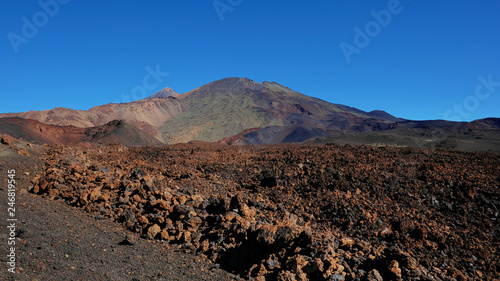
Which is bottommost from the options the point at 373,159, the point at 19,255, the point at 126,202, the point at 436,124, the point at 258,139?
the point at 19,255

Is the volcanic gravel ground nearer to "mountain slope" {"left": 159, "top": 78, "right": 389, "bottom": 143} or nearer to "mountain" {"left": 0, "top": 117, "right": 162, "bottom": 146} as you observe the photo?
"mountain" {"left": 0, "top": 117, "right": 162, "bottom": 146}

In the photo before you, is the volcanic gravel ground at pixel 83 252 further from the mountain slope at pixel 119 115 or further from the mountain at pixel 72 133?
the mountain slope at pixel 119 115

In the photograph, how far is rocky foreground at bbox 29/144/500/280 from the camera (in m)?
5.58

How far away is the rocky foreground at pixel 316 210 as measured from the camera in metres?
A: 5.58

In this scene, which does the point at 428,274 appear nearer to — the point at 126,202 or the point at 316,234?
the point at 316,234

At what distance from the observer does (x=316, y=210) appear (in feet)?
25.3

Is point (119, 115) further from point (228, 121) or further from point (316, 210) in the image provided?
point (316, 210)

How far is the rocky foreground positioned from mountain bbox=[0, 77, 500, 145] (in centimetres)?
2693

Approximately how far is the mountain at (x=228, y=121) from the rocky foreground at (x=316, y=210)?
2693 centimetres

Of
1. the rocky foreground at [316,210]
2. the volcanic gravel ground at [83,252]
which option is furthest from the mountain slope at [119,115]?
the volcanic gravel ground at [83,252]

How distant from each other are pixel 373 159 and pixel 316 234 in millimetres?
5996

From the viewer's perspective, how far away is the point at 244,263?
5.91m

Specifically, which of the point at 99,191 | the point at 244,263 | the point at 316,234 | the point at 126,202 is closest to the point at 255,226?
the point at 244,263

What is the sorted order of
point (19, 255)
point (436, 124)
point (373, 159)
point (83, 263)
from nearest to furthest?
point (19, 255)
point (83, 263)
point (373, 159)
point (436, 124)
